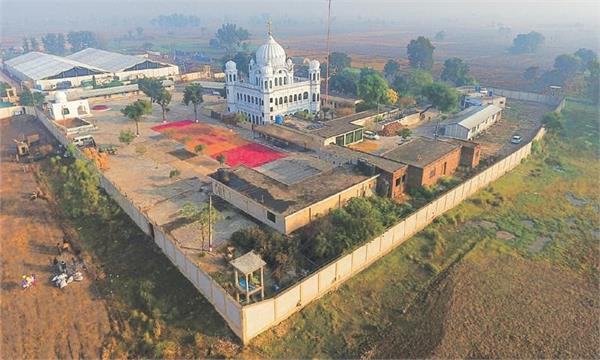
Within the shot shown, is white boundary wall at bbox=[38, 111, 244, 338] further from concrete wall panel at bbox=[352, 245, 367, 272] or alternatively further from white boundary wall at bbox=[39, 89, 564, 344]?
concrete wall panel at bbox=[352, 245, 367, 272]

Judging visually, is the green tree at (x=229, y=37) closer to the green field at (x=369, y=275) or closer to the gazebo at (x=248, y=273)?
the green field at (x=369, y=275)

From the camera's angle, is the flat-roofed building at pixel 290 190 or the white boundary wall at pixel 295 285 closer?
the white boundary wall at pixel 295 285

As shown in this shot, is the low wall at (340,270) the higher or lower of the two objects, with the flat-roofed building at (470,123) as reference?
lower

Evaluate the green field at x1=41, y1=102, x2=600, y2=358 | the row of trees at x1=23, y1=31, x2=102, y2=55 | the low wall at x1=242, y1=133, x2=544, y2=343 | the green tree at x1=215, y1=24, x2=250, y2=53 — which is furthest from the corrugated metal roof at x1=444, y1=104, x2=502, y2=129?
the row of trees at x1=23, y1=31, x2=102, y2=55

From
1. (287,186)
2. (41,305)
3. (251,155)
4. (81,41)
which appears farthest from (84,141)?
(81,41)

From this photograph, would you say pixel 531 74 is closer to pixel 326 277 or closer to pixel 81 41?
pixel 326 277

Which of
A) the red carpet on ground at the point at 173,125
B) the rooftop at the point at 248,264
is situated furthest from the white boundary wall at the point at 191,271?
the red carpet on ground at the point at 173,125

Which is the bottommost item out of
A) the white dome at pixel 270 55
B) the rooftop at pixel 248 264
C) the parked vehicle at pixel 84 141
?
the parked vehicle at pixel 84 141
